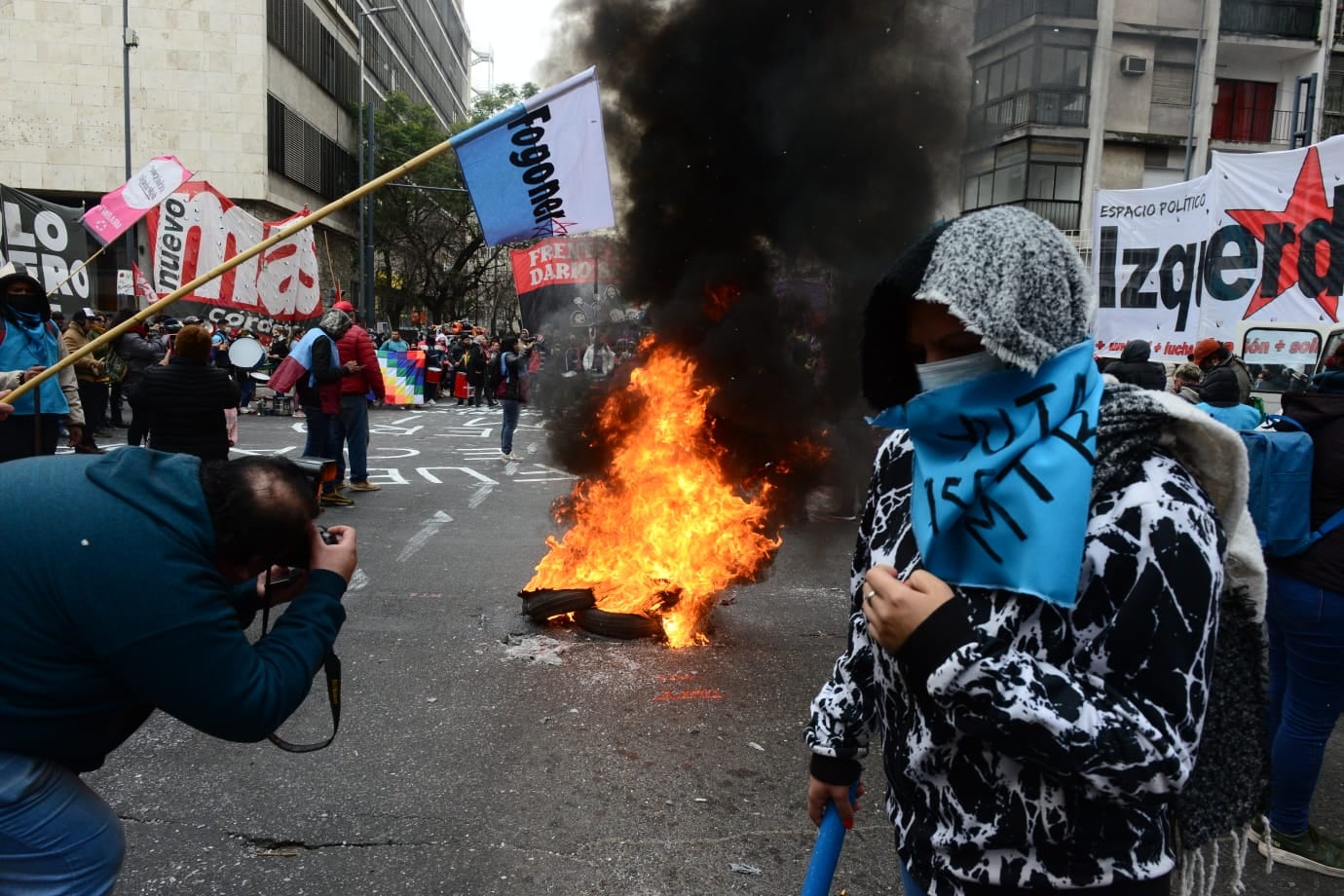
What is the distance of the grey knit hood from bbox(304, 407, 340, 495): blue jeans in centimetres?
863

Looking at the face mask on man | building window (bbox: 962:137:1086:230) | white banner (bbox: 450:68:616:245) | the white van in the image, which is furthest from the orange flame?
building window (bbox: 962:137:1086:230)

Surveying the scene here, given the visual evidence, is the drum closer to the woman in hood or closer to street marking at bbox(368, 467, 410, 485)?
street marking at bbox(368, 467, 410, 485)

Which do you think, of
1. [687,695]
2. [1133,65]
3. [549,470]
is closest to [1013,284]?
[687,695]

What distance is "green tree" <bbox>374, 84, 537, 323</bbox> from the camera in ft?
121

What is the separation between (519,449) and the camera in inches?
574

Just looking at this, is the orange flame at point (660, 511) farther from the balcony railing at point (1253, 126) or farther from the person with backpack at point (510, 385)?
the balcony railing at point (1253, 126)

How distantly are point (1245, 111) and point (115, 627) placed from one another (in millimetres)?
35116

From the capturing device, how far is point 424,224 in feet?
125

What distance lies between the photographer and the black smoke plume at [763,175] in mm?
5871

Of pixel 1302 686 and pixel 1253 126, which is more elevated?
pixel 1253 126

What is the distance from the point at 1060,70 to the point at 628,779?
29.5 metres

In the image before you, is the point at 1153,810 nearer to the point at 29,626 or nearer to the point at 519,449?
the point at 29,626

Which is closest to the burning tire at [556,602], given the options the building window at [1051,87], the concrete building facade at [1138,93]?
the concrete building facade at [1138,93]

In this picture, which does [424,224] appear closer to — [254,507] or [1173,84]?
[1173,84]
